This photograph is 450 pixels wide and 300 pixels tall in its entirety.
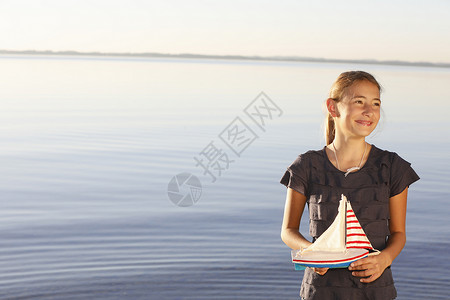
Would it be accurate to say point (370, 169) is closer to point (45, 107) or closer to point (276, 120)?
point (276, 120)

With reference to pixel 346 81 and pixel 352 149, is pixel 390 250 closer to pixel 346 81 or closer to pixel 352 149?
pixel 352 149

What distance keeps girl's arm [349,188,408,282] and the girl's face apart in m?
0.31

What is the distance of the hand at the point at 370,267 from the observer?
2629 mm

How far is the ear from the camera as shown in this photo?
3.02m

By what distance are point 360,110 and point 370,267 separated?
66 centimetres

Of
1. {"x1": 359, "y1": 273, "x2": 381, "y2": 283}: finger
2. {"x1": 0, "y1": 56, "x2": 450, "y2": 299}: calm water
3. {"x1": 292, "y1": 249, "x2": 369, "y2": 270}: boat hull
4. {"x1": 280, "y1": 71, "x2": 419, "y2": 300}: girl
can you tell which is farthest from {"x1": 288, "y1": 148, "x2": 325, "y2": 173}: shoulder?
{"x1": 0, "y1": 56, "x2": 450, "y2": 299}: calm water

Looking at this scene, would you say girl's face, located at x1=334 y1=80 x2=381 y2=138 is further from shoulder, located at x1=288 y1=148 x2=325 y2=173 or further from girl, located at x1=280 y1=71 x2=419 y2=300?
shoulder, located at x1=288 y1=148 x2=325 y2=173

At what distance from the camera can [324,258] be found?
8.60 ft

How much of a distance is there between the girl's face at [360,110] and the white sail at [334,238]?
1.24 ft

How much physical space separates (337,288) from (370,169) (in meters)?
0.50

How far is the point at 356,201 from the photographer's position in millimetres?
2777

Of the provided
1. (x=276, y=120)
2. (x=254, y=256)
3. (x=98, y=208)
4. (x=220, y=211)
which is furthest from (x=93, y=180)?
(x=276, y=120)

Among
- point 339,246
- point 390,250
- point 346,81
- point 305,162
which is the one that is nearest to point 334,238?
point 339,246

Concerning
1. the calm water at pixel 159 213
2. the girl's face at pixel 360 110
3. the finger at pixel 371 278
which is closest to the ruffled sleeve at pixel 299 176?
the girl's face at pixel 360 110
